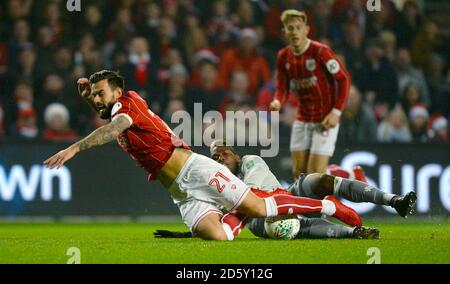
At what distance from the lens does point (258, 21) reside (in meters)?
14.4

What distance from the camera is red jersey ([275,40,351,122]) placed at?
31.0ft

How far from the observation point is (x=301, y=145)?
32.0 feet

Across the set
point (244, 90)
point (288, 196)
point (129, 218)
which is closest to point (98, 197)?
point (129, 218)

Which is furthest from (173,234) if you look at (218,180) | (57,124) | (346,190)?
(57,124)

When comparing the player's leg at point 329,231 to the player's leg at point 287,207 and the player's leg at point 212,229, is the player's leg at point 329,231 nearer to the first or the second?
the player's leg at point 287,207

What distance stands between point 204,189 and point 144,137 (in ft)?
1.98

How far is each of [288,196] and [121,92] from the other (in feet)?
4.92

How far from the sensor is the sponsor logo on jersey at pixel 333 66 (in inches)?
371

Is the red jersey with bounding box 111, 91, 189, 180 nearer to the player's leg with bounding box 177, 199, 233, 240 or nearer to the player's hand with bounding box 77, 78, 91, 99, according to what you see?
the player's leg with bounding box 177, 199, 233, 240

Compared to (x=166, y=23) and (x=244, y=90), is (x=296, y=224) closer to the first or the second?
(x=244, y=90)

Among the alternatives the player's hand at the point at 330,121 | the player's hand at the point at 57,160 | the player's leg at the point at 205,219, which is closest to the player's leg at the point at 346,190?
the player's leg at the point at 205,219

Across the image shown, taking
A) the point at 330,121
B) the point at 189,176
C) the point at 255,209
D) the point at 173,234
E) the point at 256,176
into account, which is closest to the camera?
the point at 255,209

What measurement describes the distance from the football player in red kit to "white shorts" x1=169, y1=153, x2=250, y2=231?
2004 millimetres

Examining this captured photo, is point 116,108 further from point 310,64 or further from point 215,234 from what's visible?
point 310,64
